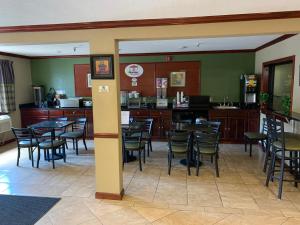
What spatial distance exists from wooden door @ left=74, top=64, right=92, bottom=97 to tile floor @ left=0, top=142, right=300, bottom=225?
2.71 metres

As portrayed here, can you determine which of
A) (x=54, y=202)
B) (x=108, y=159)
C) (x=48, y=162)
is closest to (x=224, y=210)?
(x=108, y=159)

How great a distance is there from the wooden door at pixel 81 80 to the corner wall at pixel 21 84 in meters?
1.44

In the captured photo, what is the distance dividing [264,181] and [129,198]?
2131 millimetres

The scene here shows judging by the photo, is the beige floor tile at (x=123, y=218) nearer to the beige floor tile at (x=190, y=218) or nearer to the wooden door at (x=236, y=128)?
the beige floor tile at (x=190, y=218)

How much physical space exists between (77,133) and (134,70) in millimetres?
2443

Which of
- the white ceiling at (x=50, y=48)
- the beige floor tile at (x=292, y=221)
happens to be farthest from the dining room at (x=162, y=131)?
the white ceiling at (x=50, y=48)

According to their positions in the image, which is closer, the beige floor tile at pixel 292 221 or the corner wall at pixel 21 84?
the beige floor tile at pixel 292 221

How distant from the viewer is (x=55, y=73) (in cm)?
716

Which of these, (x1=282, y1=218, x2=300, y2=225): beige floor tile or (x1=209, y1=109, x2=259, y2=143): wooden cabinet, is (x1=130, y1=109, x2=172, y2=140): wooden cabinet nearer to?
(x1=209, y1=109, x2=259, y2=143): wooden cabinet

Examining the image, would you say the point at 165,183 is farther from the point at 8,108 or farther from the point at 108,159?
the point at 8,108

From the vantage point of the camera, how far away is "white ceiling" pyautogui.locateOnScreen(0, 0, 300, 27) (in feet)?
7.61

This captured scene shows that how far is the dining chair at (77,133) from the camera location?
5.25 metres

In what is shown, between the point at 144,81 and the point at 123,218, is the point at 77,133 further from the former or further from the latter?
the point at 123,218

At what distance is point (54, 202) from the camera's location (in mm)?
3227
